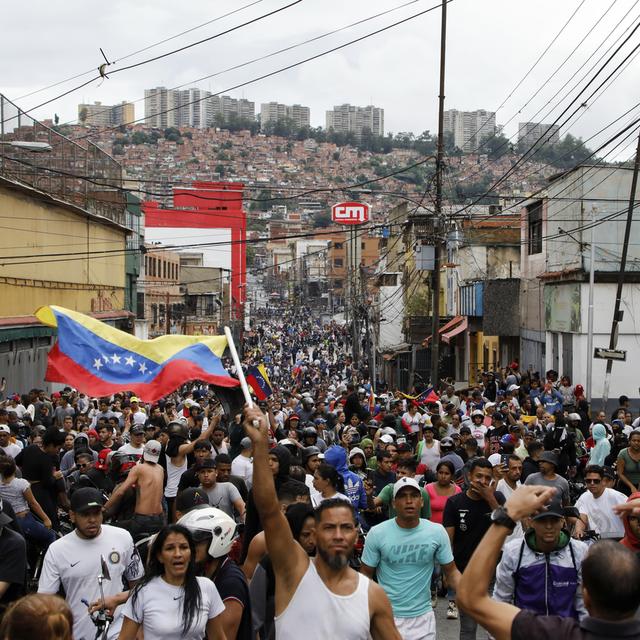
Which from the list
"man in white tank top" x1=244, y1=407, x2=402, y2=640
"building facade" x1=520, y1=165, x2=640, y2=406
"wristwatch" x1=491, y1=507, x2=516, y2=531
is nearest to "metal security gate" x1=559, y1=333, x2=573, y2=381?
"building facade" x1=520, y1=165, x2=640, y2=406

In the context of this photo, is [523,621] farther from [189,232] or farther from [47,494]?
[189,232]

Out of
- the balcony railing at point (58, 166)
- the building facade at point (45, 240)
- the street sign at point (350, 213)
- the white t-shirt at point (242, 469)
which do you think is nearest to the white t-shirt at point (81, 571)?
the white t-shirt at point (242, 469)

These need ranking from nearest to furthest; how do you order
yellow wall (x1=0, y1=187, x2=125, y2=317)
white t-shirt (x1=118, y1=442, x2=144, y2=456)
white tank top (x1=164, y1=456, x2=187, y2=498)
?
white tank top (x1=164, y1=456, x2=187, y2=498)
white t-shirt (x1=118, y1=442, x2=144, y2=456)
yellow wall (x1=0, y1=187, x2=125, y2=317)

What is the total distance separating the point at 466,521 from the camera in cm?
859

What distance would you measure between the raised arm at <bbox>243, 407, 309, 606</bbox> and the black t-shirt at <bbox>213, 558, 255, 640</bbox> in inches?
36.7

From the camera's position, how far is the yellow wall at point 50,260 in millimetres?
31734

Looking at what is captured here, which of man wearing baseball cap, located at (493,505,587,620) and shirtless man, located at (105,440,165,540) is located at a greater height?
man wearing baseball cap, located at (493,505,587,620)

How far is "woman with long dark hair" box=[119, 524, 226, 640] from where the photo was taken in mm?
5375

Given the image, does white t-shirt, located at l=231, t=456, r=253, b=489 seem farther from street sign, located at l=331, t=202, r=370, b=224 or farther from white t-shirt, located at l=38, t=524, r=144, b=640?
street sign, located at l=331, t=202, r=370, b=224

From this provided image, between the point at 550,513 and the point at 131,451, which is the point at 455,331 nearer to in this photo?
the point at 131,451

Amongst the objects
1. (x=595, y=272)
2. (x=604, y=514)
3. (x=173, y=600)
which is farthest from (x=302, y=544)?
(x=595, y=272)

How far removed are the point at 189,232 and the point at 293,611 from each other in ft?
368

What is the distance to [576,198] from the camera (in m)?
31.6

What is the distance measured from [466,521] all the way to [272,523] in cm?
406
